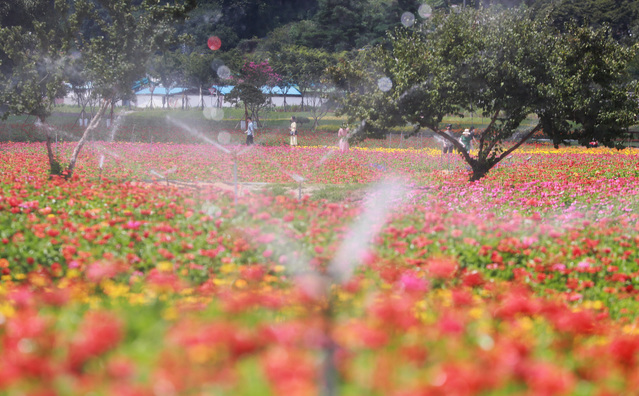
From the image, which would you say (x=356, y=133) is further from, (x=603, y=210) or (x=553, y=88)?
Answer: (x=603, y=210)

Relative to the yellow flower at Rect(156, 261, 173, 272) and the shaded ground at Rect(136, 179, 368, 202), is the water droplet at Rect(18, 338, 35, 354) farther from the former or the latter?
the shaded ground at Rect(136, 179, 368, 202)

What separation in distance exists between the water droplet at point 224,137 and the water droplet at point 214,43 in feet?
109

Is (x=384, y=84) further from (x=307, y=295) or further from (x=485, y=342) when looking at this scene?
(x=485, y=342)

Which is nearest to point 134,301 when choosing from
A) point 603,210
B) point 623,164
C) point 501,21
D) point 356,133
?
point 603,210

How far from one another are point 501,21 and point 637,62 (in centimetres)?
2424

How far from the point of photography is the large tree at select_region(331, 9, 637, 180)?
44.1 feet

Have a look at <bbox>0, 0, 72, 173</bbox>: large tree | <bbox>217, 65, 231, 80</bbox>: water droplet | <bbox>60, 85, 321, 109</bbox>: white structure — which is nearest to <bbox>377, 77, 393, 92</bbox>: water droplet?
<bbox>0, 0, 72, 173</bbox>: large tree

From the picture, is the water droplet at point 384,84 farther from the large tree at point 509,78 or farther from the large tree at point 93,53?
the large tree at point 93,53

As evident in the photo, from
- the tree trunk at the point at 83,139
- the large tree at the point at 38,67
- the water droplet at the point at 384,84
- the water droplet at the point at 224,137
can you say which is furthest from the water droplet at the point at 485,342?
the water droplet at the point at 224,137

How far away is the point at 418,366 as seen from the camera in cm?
288

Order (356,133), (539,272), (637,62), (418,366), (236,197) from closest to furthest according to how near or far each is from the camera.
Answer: (418,366)
(539,272)
(236,197)
(356,133)
(637,62)

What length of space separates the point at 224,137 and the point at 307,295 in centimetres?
2785

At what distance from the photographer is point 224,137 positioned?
3089 centimetres

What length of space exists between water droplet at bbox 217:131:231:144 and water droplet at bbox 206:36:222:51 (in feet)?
109
